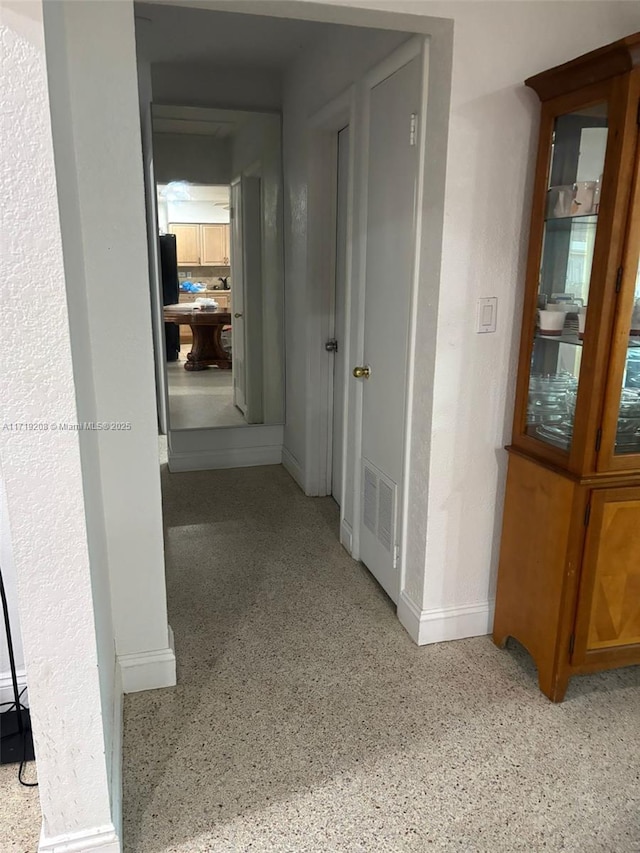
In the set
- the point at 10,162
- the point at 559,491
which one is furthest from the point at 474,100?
the point at 10,162

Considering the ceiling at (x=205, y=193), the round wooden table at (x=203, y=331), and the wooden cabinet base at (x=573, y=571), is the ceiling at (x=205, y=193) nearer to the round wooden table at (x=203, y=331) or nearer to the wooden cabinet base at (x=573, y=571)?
the round wooden table at (x=203, y=331)

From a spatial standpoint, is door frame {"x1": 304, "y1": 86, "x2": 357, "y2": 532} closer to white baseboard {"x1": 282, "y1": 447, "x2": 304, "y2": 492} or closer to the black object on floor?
white baseboard {"x1": 282, "y1": 447, "x2": 304, "y2": 492}

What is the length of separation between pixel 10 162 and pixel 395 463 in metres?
1.78

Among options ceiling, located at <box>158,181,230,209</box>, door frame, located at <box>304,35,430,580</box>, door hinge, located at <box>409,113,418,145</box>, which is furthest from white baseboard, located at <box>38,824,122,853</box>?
ceiling, located at <box>158,181,230,209</box>

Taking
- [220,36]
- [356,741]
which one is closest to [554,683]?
[356,741]

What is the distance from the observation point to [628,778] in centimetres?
181

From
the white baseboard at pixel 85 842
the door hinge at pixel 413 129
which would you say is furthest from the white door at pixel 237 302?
the white baseboard at pixel 85 842

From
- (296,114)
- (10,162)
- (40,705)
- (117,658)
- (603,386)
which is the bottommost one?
(117,658)

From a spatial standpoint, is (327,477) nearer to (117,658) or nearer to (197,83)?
(117,658)

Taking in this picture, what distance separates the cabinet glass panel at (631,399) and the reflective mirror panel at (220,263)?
2645 millimetres

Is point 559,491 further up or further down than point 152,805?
further up

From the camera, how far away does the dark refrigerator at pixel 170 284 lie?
12.7 feet

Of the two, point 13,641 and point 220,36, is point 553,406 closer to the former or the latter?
point 13,641

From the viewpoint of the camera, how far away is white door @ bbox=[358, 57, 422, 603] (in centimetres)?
228
